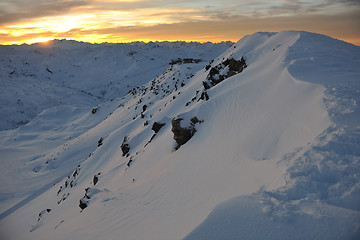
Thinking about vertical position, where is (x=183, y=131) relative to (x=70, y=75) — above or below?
above

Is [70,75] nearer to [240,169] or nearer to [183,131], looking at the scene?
[183,131]

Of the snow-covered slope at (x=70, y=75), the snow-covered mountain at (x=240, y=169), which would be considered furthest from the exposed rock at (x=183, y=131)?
the snow-covered slope at (x=70, y=75)

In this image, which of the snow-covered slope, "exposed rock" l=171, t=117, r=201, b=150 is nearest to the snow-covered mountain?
"exposed rock" l=171, t=117, r=201, b=150

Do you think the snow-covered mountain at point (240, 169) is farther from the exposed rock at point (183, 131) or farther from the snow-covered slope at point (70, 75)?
the snow-covered slope at point (70, 75)

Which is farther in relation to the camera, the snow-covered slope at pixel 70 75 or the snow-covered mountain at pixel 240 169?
the snow-covered slope at pixel 70 75

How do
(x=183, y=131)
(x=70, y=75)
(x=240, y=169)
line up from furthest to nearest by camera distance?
(x=70, y=75)
(x=183, y=131)
(x=240, y=169)

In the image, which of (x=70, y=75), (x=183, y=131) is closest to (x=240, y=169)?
(x=183, y=131)

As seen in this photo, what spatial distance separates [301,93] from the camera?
679 centimetres

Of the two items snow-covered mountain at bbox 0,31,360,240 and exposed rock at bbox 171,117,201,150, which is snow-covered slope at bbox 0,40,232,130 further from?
exposed rock at bbox 171,117,201,150

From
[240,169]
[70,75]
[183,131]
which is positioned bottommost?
[70,75]

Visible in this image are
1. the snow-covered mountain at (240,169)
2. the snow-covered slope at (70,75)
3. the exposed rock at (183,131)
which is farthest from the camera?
the snow-covered slope at (70,75)

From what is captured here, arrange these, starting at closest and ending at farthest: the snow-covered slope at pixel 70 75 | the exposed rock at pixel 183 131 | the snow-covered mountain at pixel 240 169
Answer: the snow-covered mountain at pixel 240 169
the exposed rock at pixel 183 131
the snow-covered slope at pixel 70 75

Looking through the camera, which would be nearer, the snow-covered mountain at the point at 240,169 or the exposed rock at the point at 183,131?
the snow-covered mountain at the point at 240,169

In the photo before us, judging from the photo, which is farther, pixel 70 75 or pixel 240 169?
pixel 70 75
